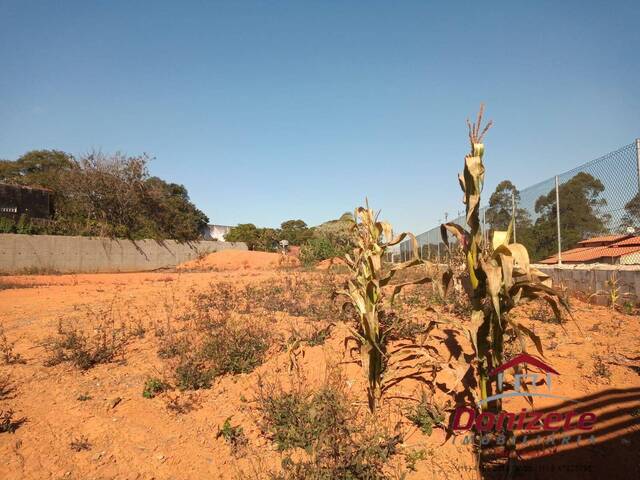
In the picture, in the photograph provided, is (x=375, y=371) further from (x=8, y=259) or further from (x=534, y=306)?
(x=8, y=259)

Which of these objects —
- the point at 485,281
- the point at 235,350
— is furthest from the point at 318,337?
the point at 485,281

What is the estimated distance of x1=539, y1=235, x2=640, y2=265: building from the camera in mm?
6105

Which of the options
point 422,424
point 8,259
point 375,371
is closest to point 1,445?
point 375,371

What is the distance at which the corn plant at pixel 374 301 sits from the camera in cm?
302

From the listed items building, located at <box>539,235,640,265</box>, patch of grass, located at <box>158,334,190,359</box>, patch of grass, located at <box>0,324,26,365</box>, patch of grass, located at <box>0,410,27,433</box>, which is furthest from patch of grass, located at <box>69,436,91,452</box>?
building, located at <box>539,235,640,265</box>

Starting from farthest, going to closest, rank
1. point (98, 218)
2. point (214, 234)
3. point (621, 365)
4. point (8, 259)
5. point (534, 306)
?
point (214, 234), point (98, 218), point (8, 259), point (534, 306), point (621, 365)

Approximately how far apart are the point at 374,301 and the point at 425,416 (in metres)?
1.01

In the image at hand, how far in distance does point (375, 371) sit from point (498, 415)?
1.03 m

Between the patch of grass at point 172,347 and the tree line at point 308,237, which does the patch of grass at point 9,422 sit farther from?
the tree line at point 308,237

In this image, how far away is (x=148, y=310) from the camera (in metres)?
6.50

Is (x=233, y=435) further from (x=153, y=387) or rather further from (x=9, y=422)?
Result: (x=9, y=422)

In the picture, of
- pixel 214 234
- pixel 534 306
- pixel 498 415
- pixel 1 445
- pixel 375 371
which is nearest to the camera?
pixel 498 415

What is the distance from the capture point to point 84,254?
20.5 meters

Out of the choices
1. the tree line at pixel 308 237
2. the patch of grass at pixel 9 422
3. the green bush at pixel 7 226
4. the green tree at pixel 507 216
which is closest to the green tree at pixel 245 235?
the tree line at pixel 308 237
